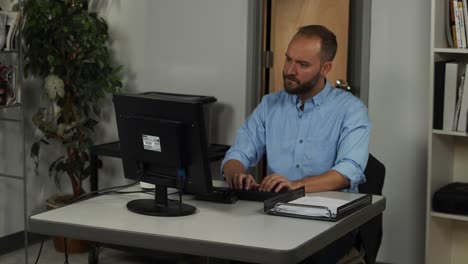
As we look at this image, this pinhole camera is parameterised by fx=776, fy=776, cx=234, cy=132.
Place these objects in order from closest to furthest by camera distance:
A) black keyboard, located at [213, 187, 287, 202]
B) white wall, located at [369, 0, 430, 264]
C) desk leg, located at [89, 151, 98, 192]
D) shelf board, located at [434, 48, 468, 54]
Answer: black keyboard, located at [213, 187, 287, 202]
shelf board, located at [434, 48, 468, 54]
white wall, located at [369, 0, 430, 264]
desk leg, located at [89, 151, 98, 192]

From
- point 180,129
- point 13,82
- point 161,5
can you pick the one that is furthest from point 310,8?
point 180,129

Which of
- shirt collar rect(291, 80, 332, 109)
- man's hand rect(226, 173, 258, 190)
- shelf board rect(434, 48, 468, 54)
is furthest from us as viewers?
shelf board rect(434, 48, 468, 54)

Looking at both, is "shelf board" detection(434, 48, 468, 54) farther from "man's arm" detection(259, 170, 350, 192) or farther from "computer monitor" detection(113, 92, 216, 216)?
"computer monitor" detection(113, 92, 216, 216)

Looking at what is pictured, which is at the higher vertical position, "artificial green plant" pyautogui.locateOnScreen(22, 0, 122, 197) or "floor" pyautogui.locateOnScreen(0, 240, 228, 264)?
"artificial green plant" pyautogui.locateOnScreen(22, 0, 122, 197)

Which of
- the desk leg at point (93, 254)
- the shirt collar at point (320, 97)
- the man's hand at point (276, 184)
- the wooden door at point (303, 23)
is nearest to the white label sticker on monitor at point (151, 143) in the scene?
the man's hand at point (276, 184)

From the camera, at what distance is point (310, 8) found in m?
4.40

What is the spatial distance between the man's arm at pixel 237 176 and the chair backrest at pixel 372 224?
45 cm

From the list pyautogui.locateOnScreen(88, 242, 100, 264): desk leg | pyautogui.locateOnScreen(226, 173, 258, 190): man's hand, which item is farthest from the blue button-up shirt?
pyautogui.locateOnScreen(88, 242, 100, 264): desk leg

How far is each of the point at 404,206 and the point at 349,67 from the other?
0.82m

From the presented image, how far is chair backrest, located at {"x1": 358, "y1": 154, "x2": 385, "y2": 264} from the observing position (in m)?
2.91

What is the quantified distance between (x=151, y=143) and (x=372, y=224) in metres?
0.98

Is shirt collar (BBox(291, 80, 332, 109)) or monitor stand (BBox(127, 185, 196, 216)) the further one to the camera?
shirt collar (BBox(291, 80, 332, 109))

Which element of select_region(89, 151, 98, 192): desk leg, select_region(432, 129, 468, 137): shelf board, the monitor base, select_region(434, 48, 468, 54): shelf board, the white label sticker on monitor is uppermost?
select_region(434, 48, 468, 54): shelf board

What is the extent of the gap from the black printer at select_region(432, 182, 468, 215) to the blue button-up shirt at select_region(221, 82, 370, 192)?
0.87 meters
